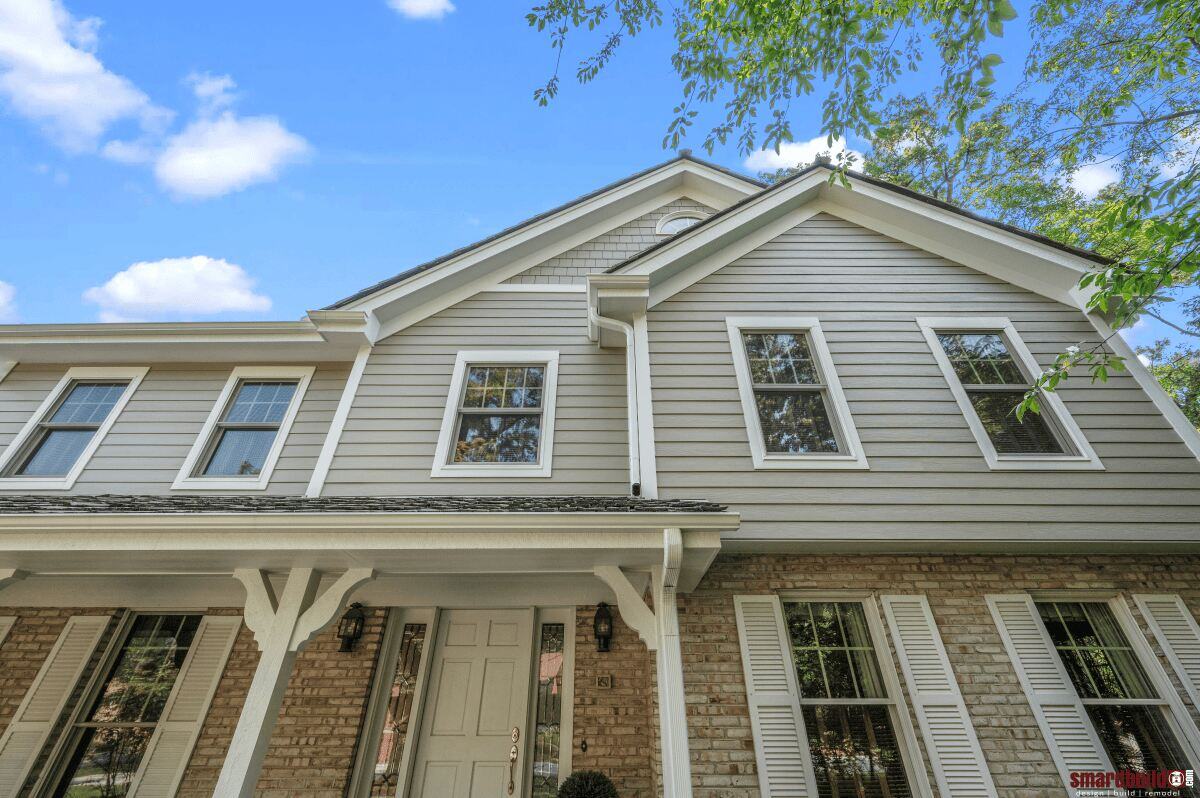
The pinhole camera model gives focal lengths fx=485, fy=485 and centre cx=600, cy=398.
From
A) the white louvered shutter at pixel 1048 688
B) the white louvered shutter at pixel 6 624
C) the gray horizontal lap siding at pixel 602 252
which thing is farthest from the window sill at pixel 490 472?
the white louvered shutter at pixel 6 624

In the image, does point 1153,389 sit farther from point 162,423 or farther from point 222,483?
point 162,423

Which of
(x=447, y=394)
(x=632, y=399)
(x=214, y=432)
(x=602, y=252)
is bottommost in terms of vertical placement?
(x=632, y=399)

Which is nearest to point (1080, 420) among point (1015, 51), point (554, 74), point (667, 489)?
point (667, 489)

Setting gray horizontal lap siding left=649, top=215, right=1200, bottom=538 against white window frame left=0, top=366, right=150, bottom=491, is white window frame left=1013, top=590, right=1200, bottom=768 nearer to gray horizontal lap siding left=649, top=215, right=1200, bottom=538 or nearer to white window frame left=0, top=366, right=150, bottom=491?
Answer: gray horizontal lap siding left=649, top=215, right=1200, bottom=538

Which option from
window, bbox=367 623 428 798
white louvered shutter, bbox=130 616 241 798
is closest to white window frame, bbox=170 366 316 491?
white louvered shutter, bbox=130 616 241 798

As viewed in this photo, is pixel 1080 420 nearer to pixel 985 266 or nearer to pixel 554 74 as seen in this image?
pixel 985 266

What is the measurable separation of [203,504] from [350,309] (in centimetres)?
263

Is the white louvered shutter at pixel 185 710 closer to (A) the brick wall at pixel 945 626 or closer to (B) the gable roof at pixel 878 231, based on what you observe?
(A) the brick wall at pixel 945 626

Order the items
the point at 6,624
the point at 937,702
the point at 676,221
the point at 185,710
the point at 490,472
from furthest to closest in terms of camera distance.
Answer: the point at 676,221
the point at 490,472
the point at 6,624
the point at 185,710
the point at 937,702

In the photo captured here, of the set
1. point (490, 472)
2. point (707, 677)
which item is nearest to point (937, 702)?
point (707, 677)

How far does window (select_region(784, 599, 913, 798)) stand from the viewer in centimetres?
322

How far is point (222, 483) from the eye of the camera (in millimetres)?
5031

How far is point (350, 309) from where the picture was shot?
560 centimetres

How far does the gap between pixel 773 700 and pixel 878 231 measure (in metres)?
5.19
